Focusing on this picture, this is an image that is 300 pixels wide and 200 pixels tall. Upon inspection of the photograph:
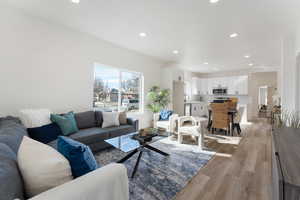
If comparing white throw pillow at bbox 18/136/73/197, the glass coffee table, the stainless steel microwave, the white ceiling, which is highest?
the white ceiling

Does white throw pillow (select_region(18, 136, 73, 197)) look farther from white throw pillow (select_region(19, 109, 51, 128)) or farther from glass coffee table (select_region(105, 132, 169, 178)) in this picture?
white throw pillow (select_region(19, 109, 51, 128))

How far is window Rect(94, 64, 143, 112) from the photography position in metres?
4.26

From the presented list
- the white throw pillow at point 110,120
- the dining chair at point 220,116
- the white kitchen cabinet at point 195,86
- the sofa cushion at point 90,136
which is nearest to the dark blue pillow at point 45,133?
the sofa cushion at point 90,136

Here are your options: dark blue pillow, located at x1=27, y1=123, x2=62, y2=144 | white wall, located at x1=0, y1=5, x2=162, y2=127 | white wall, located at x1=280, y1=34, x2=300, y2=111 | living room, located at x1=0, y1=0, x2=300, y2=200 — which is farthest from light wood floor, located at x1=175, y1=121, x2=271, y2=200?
white wall, located at x1=0, y1=5, x2=162, y2=127

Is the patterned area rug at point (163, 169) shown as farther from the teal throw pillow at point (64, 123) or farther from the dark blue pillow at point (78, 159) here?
the dark blue pillow at point (78, 159)

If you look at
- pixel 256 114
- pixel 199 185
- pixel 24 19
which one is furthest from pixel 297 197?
pixel 256 114

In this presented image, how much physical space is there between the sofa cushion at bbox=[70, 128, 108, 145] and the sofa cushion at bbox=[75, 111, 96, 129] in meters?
0.37

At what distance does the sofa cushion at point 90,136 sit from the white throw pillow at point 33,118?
544mm

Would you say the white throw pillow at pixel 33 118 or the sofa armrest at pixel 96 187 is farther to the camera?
the white throw pillow at pixel 33 118

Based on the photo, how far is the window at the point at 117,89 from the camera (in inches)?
168

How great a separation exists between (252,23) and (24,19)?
434cm

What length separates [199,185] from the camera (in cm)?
209

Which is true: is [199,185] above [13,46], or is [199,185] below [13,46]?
below

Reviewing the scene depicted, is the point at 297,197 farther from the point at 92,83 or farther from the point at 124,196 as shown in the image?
the point at 92,83
